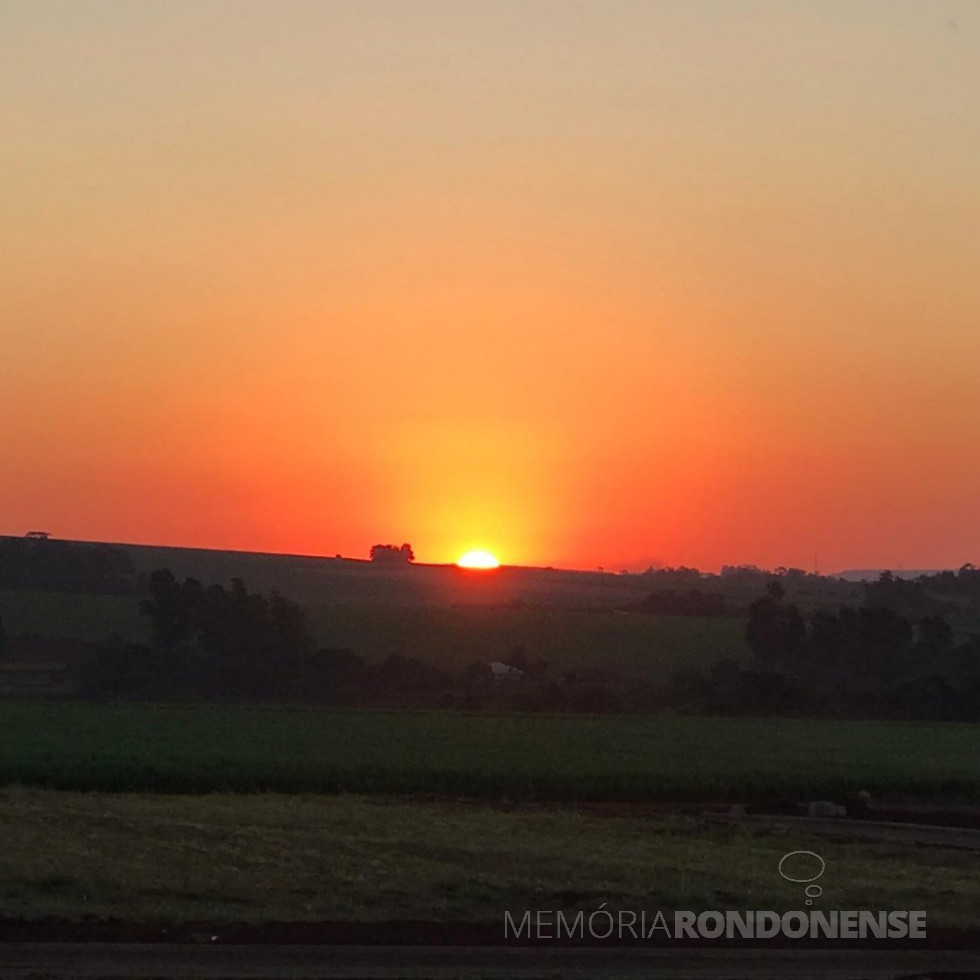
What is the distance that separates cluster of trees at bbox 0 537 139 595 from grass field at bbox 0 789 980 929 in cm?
7873

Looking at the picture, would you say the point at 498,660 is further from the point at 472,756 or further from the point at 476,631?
the point at 472,756

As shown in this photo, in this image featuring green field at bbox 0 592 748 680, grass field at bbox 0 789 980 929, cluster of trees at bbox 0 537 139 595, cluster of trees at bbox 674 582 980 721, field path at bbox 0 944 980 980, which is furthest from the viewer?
cluster of trees at bbox 0 537 139 595

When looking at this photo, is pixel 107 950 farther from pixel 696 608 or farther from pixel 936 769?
pixel 696 608

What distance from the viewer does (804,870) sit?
17.4 meters

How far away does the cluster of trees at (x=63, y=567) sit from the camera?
98188 mm

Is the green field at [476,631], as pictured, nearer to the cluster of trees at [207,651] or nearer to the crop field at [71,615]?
the crop field at [71,615]

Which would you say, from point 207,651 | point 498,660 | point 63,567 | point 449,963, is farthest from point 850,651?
point 449,963

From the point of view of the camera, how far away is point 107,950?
38.7ft

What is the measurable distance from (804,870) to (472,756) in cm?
1718

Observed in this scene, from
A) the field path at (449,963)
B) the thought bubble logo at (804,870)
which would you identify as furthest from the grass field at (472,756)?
the field path at (449,963)

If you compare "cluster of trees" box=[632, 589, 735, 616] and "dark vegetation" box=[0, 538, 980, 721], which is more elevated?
"cluster of trees" box=[632, 589, 735, 616]

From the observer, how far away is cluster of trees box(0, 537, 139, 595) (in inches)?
3866

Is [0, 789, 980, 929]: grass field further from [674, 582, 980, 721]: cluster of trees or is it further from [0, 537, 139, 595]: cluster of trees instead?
[0, 537, 139, 595]: cluster of trees

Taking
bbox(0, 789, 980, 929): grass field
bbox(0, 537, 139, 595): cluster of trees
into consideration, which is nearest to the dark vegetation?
bbox(0, 537, 139, 595): cluster of trees
